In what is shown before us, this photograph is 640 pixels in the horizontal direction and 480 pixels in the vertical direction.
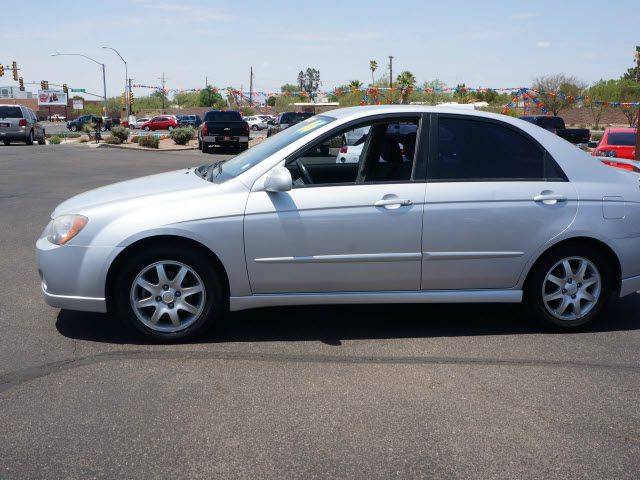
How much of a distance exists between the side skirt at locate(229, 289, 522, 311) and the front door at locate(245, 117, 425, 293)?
0.05 m

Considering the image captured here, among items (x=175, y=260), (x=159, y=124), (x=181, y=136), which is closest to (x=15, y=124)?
(x=181, y=136)

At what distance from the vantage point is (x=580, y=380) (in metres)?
4.60

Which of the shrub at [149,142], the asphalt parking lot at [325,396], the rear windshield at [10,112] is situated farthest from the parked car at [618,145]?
the rear windshield at [10,112]

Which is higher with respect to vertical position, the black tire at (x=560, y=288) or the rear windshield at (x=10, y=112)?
the rear windshield at (x=10, y=112)

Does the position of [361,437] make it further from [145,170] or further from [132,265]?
[145,170]

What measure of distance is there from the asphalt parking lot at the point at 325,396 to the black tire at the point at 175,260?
12 centimetres

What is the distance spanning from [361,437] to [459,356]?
151 cm

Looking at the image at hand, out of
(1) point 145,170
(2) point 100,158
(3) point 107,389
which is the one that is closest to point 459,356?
(3) point 107,389

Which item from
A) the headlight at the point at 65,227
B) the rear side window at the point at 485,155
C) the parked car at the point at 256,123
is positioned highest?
the rear side window at the point at 485,155

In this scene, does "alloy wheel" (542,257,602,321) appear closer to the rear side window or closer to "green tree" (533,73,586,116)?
the rear side window

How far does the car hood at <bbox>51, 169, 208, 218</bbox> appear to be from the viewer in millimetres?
5188

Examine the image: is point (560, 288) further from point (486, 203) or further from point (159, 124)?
point (159, 124)

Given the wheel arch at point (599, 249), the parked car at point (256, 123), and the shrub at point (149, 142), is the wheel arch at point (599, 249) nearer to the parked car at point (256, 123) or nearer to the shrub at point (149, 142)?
the shrub at point (149, 142)

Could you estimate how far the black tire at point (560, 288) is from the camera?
548cm
